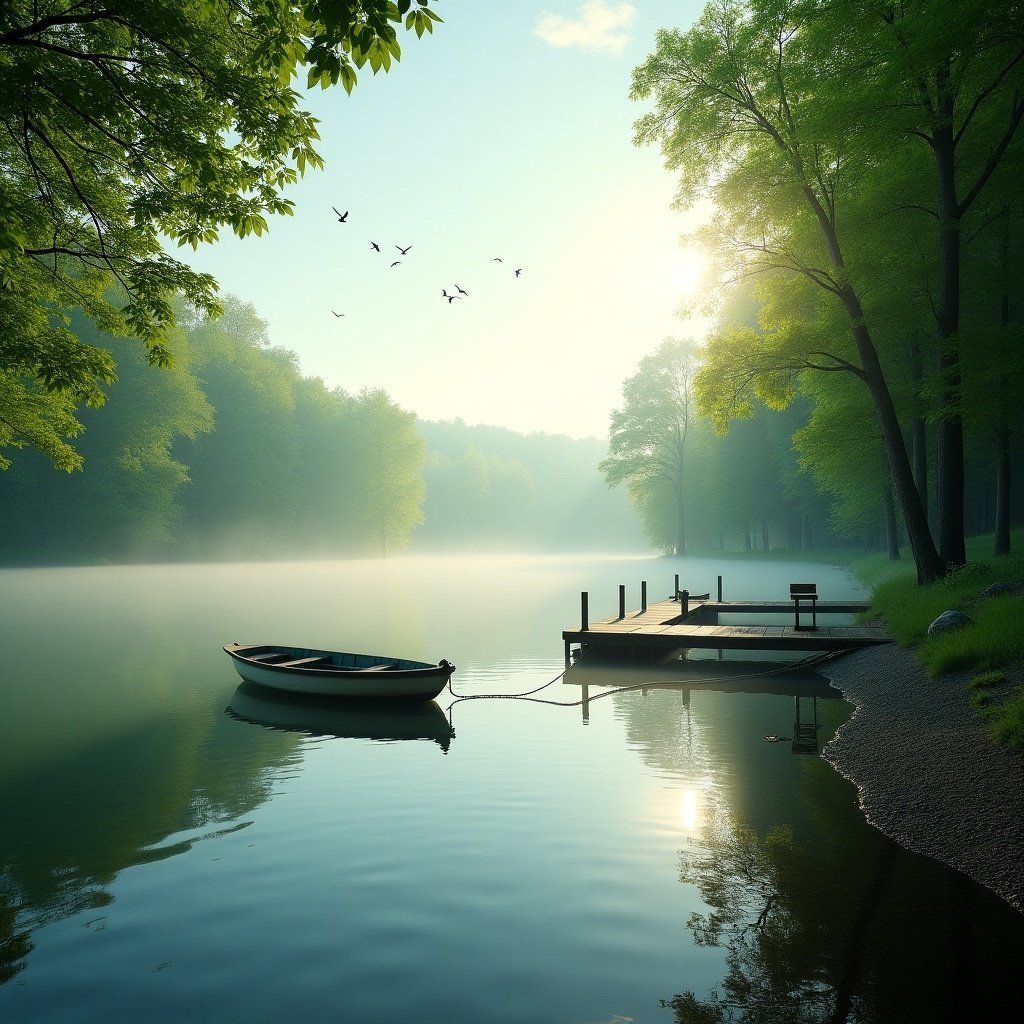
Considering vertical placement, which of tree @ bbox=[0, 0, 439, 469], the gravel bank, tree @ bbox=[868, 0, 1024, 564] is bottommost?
the gravel bank

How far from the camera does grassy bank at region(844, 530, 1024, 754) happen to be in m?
9.62

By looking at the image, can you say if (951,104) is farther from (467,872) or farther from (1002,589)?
(467,872)

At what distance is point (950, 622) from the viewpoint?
558 inches

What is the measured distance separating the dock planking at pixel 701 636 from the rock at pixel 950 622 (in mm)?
3432

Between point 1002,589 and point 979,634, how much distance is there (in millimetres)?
4009

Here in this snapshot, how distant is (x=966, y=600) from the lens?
52.1 ft

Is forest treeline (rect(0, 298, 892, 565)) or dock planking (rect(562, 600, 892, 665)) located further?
forest treeline (rect(0, 298, 892, 565))

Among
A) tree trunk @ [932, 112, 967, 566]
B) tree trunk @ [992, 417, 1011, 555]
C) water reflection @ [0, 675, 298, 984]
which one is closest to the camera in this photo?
water reflection @ [0, 675, 298, 984]

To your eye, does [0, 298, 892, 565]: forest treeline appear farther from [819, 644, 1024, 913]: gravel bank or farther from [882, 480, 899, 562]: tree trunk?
[819, 644, 1024, 913]: gravel bank

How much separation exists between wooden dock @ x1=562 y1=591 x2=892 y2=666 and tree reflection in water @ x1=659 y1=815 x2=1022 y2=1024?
38.2 feet

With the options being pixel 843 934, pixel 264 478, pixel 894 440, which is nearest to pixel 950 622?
pixel 894 440

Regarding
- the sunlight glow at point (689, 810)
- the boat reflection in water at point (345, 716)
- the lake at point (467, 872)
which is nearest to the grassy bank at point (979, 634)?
the lake at point (467, 872)

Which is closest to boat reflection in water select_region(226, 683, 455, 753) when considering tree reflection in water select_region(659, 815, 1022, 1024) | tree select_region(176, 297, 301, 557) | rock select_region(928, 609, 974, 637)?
tree reflection in water select_region(659, 815, 1022, 1024)

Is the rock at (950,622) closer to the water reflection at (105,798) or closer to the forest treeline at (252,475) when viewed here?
the water reflection at (105,798)
